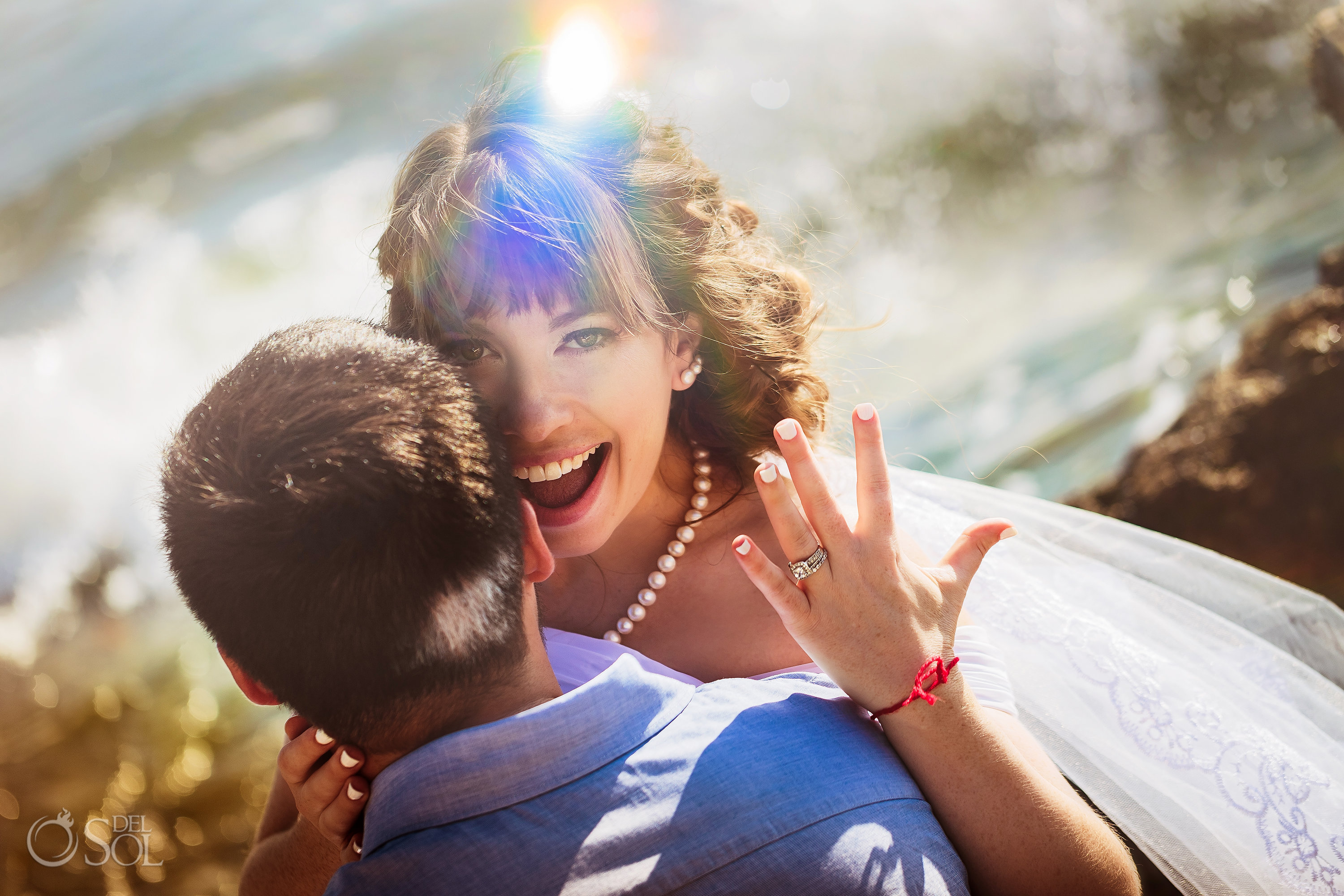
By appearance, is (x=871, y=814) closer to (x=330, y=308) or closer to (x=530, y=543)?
(x=530, y=543)

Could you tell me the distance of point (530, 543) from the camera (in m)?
1.01

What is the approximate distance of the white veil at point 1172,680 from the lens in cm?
132

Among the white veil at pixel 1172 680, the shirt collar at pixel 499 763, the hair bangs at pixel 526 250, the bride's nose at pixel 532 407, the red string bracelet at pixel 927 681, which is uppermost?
Result: the hair bangs at pixel 526 250

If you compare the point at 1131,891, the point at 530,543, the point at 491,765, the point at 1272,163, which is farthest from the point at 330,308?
the point at 1272,163

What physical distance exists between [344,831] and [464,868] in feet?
1.08

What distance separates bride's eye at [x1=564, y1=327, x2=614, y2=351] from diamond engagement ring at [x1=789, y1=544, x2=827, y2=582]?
52cm

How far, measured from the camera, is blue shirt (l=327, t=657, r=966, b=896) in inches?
31.4

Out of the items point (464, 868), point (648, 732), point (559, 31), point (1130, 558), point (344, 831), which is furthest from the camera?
point (559, 31)

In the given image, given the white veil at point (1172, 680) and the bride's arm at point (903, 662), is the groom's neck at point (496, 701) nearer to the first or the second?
the bride's arm at point (903, 662)

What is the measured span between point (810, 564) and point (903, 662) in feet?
0.54

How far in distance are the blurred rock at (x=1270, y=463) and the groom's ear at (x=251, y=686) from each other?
2343mm

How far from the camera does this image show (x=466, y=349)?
1292 mm

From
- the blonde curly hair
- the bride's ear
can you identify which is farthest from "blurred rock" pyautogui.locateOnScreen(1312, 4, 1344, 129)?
the bride's ear

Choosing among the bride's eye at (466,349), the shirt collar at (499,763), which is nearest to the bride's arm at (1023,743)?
the shirt collar at (499,763)
